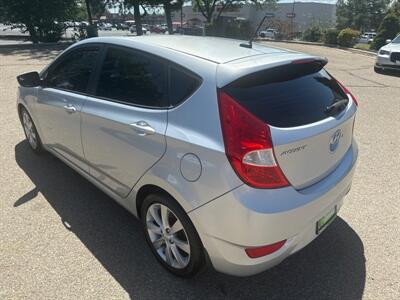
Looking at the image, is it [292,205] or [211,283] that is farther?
[211,283]

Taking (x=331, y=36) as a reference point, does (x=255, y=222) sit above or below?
above

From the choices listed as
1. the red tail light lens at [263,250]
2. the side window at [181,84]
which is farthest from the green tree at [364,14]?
the red tail light lens at [263,250]

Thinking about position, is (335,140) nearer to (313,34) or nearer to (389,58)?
(389,58)

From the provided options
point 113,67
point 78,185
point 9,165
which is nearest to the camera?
point 113,67

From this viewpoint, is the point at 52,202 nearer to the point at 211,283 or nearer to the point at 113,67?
the point at 113,67

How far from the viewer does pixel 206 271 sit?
2.84 metres

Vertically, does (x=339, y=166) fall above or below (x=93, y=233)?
above

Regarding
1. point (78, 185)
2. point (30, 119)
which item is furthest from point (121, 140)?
point (30, 119)

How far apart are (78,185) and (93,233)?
0.99 metres

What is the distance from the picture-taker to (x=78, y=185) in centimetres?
419

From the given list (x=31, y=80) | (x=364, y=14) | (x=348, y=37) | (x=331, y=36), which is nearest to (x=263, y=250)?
(x=31, y=80)

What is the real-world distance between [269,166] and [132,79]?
54.5 inches

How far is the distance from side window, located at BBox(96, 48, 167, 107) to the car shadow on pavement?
120 cm

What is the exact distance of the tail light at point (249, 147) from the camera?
221 centimetres
